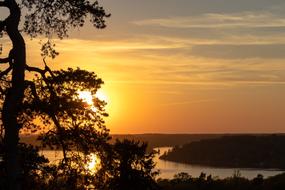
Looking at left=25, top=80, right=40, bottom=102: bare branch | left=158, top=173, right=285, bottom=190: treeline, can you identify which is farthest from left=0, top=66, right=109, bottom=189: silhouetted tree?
left=158, top=173, right=285, bottom=190: treeline

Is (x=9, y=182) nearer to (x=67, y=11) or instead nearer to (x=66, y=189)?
(x=66, y=189)

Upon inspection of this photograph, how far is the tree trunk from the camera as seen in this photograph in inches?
545

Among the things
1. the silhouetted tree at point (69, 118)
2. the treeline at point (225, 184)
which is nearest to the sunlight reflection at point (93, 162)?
the silhouetted tree at point (69, 118)

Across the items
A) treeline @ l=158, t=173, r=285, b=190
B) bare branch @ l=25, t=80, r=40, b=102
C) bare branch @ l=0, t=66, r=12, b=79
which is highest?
bare branch @ l=0, t=66, r=12, b=79

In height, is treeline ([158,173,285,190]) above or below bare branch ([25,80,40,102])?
below

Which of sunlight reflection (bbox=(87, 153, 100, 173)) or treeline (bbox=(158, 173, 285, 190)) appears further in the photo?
→ treeline (bbox=(158, 173, 285, 190))

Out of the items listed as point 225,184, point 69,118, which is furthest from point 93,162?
point 225,184

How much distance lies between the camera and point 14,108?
45.9ft

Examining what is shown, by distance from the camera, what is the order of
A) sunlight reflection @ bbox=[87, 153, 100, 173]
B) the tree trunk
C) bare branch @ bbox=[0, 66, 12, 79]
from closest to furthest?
the tree trunk, bare branch @ bbox=[0, 66, 12, 79], sunlight reflection @ bbox=[87, 153, 100, 173]

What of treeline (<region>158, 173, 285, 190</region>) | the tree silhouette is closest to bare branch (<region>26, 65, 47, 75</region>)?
the tree silhouette

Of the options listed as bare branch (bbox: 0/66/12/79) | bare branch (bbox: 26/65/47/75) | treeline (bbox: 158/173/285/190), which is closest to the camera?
bare branch (bbox: 0/66/12/79)

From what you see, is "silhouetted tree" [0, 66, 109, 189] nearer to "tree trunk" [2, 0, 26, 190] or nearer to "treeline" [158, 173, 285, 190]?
"tree trunk" [2, 0, 26, 190]

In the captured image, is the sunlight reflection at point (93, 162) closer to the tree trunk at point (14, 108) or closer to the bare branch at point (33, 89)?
the tree trunk at point (14, 108)

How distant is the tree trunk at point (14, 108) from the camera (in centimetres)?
1384
